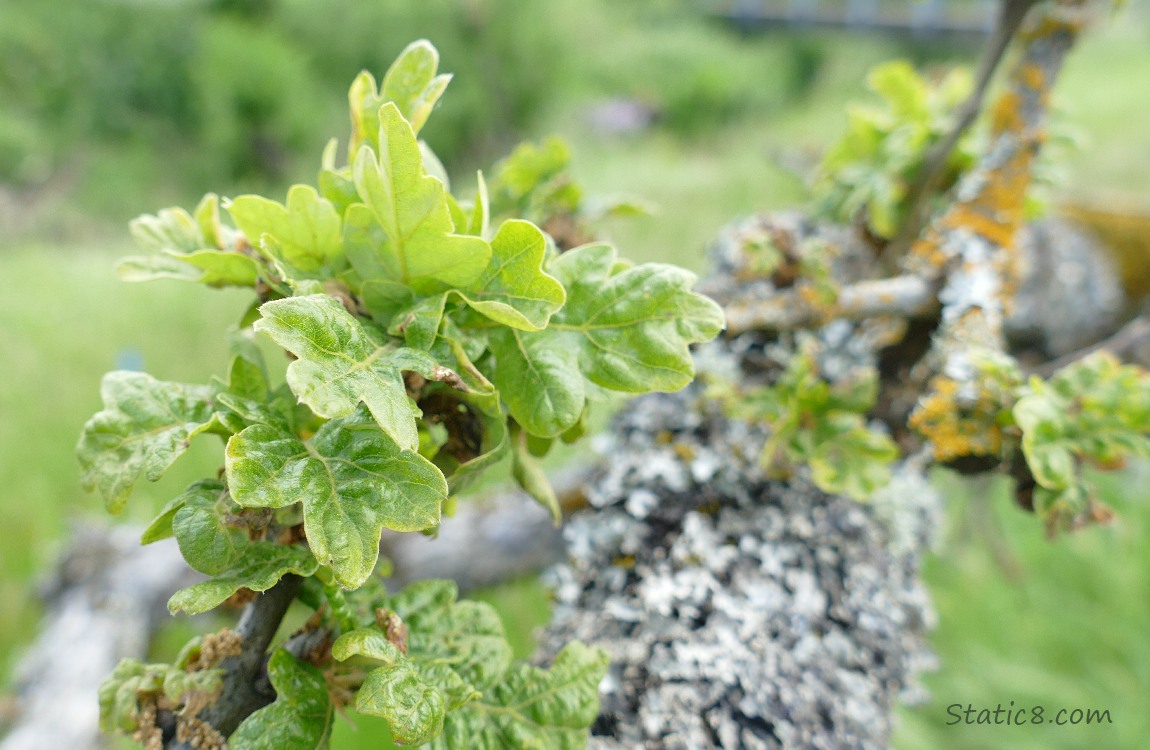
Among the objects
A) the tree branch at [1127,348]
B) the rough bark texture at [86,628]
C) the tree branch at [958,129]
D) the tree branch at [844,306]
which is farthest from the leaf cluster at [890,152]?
the rough bark texture at [86,628]

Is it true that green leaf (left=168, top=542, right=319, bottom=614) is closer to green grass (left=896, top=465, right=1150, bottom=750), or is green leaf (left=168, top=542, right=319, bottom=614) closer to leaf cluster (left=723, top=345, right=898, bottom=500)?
leaf cluster (left=723, top=345, right=898, bottom=500)

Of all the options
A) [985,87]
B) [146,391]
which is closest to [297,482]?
[146,391]

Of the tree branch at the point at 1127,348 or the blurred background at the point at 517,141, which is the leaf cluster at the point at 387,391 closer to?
the blurred background at the point at 517,141

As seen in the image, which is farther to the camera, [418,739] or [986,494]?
[986,494]

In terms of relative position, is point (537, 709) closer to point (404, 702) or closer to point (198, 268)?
point (404, 702)

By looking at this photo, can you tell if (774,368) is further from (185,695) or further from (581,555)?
(185,695)

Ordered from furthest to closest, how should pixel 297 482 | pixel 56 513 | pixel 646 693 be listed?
pixel 56 513 < pixel 646 693 < pixel 297 482
